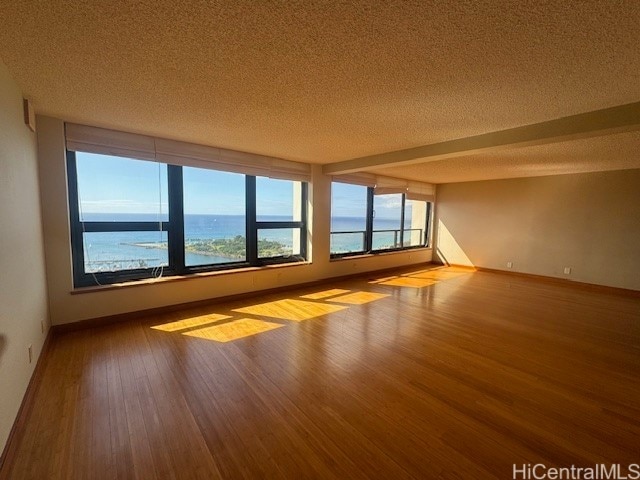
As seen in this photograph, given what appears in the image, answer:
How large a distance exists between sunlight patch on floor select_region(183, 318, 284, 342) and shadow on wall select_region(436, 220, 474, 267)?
5.68m

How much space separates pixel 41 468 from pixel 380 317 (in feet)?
10.3

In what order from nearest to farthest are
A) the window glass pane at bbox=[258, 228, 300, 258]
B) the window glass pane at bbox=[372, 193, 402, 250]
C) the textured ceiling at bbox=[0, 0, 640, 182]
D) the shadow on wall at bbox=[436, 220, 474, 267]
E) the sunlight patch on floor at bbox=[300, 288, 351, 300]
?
the textured ceiling at bbox=[0, 0, 640, 182], the sunlight patch on floor at bbox=[300, 288, 351, 300], the window glass pane at bbox=[258, 228, 300, 258], the window glass pane at bbox=[372, 193, 402, 250], the shadow on wall at bbox=[436, 220, 474, 267]

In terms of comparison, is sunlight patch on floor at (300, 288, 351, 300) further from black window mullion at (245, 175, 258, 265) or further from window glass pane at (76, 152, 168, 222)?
window glass pane at (76, 152, 168, 222)

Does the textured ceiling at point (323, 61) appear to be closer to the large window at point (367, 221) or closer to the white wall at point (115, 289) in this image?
the white wall at point (115, 289)

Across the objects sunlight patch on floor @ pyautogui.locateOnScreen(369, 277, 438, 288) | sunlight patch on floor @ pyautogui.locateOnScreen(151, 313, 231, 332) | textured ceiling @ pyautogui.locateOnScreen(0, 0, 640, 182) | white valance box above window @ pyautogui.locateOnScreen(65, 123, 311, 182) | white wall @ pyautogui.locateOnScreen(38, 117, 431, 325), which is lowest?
sunlight patch on floor @ pyautogui.locateOnScreen(151, 313, 231, 332)

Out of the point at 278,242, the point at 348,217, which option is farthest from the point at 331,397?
the point at 348,217

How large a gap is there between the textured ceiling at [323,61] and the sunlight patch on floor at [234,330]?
7.35 ft

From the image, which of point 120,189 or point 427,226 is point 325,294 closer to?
point 120,189

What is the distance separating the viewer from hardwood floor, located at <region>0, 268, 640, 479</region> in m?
1.52

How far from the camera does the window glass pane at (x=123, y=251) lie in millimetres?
3250

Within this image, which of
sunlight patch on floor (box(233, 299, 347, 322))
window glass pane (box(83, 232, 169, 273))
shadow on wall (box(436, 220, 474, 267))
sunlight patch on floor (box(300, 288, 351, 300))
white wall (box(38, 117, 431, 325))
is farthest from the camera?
shadow on wall (box(436, 220, 474, 267))

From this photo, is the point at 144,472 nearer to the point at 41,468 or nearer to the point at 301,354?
the point at 41,468

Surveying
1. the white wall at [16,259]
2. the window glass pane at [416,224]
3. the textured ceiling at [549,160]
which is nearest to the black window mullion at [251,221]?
the white wall at [16,259]

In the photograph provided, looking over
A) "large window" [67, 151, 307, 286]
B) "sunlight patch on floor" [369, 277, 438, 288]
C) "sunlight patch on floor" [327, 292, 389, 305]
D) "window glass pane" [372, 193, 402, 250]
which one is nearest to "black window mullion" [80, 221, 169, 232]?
"large window" [67, 151, 307, 286]
